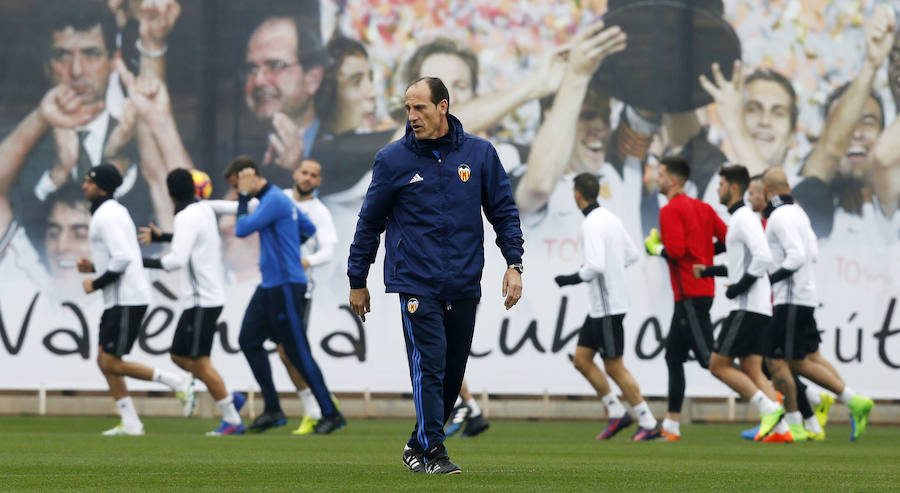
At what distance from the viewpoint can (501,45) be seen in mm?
15414

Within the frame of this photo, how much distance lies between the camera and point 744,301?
1170 centimetres

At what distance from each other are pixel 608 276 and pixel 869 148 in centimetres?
464

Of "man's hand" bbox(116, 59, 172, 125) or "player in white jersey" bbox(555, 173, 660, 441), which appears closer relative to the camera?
"player in white jersey" bbox(555, 173, 660, 441)

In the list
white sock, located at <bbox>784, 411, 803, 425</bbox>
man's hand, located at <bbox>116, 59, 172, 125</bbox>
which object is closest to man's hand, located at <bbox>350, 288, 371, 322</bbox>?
white sock, located at <bbox>784, 411, 803, 425</bbox>

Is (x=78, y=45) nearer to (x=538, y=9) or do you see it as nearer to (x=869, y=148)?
(x=538, y=9)

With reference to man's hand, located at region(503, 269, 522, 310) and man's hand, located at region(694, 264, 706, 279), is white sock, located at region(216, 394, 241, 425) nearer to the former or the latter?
man's hand, located at region(694, 264, 706, 279)

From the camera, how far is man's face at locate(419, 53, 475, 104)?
50.3 feet

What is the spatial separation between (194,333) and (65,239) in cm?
370

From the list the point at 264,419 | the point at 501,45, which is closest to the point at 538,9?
the point at 501,45

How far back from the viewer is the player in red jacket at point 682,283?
11.9 meters

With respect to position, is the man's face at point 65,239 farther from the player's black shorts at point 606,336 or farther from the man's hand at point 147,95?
the player's black shorts at point 606,336

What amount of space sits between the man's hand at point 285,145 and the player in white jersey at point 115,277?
12.0ft

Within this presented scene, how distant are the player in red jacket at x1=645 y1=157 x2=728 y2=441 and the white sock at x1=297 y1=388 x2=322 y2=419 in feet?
8.94

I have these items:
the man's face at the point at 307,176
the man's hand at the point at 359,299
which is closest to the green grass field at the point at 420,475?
the man's hand at the point at 359,299
